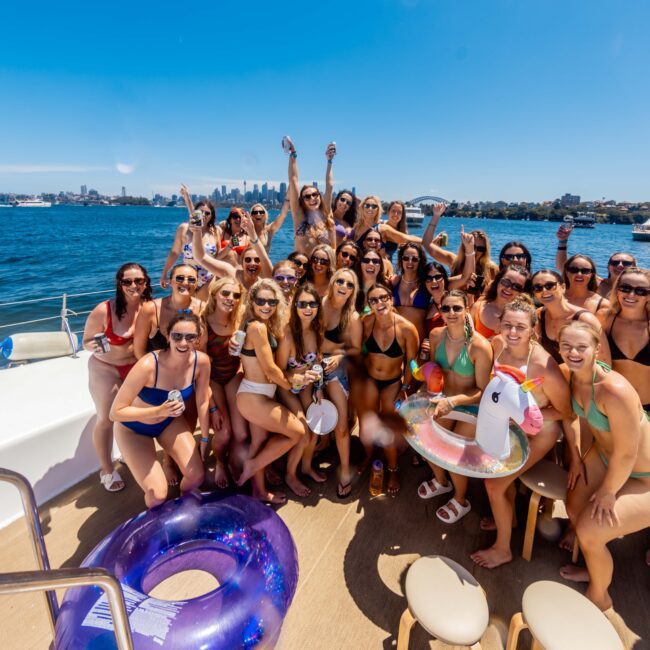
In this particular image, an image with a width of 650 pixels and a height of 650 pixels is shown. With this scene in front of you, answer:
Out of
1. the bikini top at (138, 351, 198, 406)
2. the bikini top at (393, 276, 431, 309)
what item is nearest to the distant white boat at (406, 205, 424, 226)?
the bikini top at (393, 276, 431, 309)

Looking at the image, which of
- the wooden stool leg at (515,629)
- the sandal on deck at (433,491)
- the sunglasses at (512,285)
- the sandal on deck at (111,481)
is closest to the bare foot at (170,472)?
the sandal on deck at (111,481)

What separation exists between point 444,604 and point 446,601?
0.02m

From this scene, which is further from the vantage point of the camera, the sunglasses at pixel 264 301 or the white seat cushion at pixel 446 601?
the sunglasses at pixel 264 301

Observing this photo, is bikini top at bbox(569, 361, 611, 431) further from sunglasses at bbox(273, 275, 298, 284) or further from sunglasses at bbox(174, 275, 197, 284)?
sunglasses at bbox(174, 275, 197, 284)

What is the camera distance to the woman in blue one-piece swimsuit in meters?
2.72

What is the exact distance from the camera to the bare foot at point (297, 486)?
330 centimetres

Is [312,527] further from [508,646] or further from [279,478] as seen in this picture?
[508,646]

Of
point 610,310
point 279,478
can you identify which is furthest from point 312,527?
point 610,310

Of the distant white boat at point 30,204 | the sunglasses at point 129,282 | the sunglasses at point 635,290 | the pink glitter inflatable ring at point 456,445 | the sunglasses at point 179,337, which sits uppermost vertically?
the distant white boat at point 30,204

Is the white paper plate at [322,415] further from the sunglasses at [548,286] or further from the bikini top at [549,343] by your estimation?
the sunglasses at [548,286]

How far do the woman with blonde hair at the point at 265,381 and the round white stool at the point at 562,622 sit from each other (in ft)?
6.00

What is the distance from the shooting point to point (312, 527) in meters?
2.96

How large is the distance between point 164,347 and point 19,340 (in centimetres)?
263

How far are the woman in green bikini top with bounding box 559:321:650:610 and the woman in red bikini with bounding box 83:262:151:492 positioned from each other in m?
3.09
